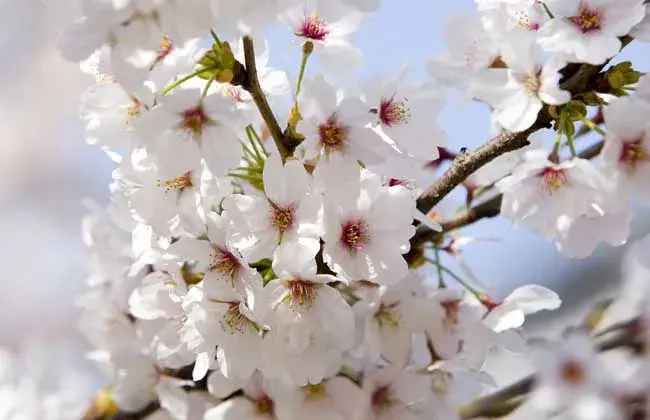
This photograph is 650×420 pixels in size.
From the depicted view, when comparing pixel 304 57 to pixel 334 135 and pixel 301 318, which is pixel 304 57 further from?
pixel 301 318

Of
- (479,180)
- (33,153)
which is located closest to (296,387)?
(479,180)

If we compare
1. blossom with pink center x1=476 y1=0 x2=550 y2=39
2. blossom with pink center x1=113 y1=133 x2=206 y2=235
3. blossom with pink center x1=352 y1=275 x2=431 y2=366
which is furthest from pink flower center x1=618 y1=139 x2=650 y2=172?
blossom with pink center x1=113 y1=133 x2=206 y2=235

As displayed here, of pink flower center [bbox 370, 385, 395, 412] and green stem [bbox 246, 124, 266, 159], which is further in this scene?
pink flower center [bbox 370, 385, 395, 412]

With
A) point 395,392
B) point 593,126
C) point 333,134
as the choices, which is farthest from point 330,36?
point 395,392

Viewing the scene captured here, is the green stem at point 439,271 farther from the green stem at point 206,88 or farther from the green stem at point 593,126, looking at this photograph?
the green stem at point 206,88

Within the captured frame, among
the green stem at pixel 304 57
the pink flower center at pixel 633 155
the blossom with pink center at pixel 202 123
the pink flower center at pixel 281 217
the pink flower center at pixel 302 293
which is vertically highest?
the green stem at pixel 304 57

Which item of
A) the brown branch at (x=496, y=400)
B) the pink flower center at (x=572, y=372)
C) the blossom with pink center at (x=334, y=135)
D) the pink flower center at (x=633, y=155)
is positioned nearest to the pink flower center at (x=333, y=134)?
the blossom with pink center at (x=334, y=135)

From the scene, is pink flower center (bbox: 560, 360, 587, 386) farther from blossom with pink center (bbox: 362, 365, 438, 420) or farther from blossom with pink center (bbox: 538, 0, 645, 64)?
blossom with pink center (bbox: 538, 0, 645, 64)
